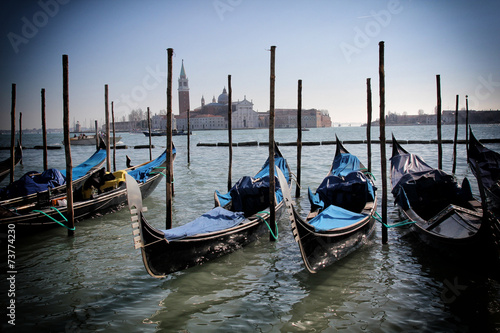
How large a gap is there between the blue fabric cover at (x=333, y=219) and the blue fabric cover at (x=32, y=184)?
4.96 m

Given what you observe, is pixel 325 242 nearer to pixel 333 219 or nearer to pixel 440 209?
pixel 333 219

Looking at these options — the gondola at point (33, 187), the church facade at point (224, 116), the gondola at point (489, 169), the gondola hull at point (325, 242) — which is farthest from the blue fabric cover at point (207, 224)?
the church facade at point (224, 116)

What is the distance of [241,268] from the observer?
3.83 metres

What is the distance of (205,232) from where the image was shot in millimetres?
3822

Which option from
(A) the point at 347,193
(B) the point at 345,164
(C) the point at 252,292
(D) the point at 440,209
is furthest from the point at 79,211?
(D) the point at 440,209

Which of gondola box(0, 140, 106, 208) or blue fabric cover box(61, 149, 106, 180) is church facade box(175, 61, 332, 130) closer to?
blue fabric cover box(61, 149, 106, 180)

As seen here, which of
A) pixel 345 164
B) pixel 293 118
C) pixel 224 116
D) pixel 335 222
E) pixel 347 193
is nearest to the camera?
pixel 335 222

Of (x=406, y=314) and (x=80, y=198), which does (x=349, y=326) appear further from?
(x=80, y=198)

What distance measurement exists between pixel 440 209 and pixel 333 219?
2005mm

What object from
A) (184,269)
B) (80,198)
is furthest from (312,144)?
(184,269)

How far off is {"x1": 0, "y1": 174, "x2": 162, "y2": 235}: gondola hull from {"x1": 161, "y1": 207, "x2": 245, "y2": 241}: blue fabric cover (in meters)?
2.15

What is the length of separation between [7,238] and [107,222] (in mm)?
1455

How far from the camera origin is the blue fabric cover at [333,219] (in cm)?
A: 381

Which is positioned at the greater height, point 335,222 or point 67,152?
point 67,152
